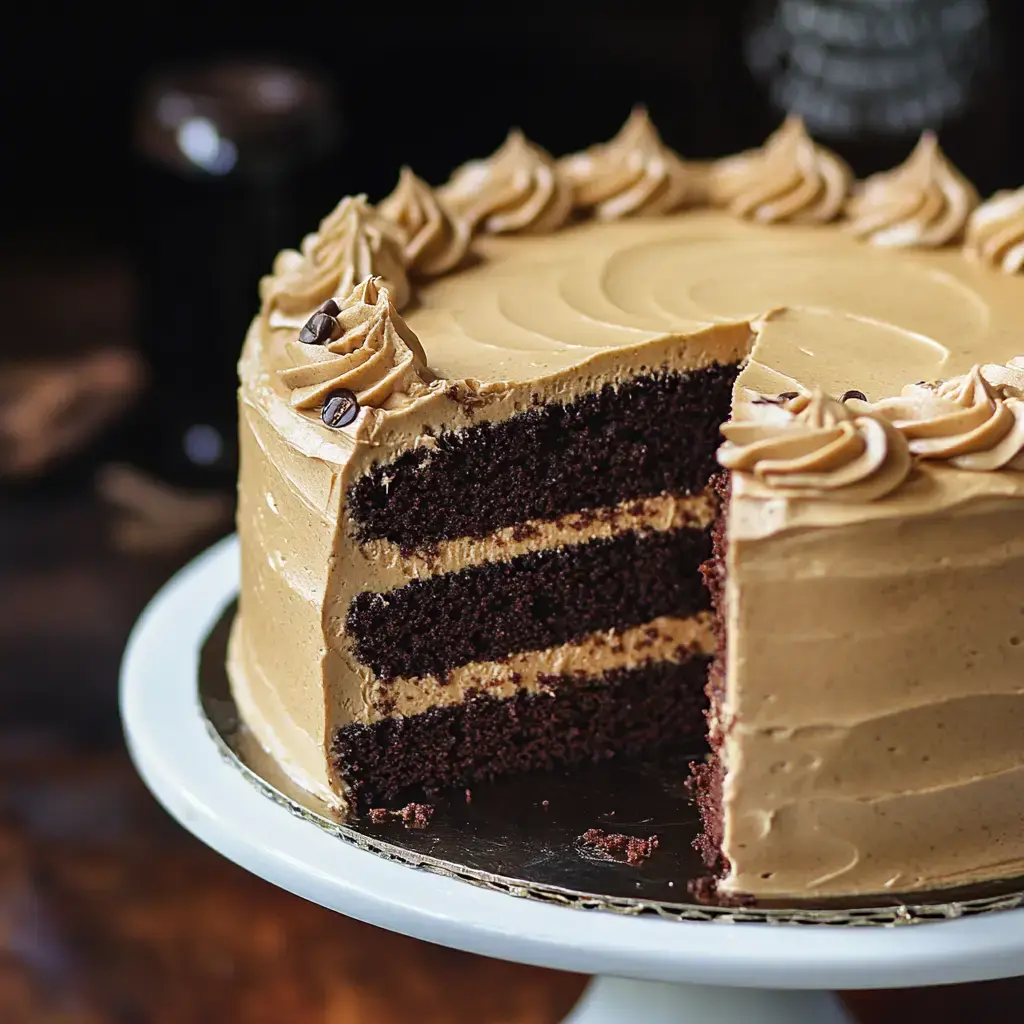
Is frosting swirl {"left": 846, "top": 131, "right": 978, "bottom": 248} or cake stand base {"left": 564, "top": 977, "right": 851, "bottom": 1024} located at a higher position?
frosting swirl {"left": 846, "top": 131, "right": 978, "bottom": 248}

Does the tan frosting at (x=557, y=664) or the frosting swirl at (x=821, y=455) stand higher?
the frosting swirl at (x=821, y=455)

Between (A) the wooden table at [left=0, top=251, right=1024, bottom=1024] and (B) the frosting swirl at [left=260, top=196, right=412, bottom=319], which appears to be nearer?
(B) the frosting swirl at [left=260, top=196, right=412, bottom=319]

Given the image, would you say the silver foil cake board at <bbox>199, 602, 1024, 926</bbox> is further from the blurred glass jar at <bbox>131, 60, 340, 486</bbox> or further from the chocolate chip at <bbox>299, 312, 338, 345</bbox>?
the blurred glass jar at <bbox>131, 60, 340, 486</bbox>

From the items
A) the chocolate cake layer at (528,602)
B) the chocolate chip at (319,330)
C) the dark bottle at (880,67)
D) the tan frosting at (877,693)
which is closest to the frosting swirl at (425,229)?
the chocolate chip at (319,330)

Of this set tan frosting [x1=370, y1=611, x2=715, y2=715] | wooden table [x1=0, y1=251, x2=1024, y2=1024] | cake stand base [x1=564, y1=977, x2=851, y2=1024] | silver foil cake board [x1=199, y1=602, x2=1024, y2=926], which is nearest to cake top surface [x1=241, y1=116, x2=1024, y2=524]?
tan frosting [x1=370, y1=611, x2=715, y2=715]

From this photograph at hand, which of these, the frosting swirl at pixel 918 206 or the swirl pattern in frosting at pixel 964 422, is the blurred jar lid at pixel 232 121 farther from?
the swirl pattern in frosting at pixel 964 422

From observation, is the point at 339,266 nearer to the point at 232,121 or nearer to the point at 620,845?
the point at 620,845

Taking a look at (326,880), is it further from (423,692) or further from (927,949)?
(927,949)
